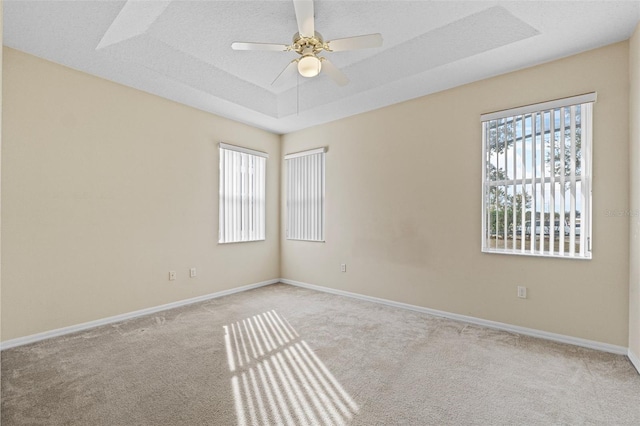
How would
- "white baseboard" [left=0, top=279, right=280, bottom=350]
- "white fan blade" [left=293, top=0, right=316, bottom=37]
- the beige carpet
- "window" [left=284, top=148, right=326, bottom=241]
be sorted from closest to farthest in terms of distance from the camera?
the beige carpet, "white fan blade" [left=293, top=0, right=316, bottom=37], "white baseboard" [left=0, top=279, right=280, bottom=350], "window" [left=284, top=148, right=326, bottom=241]

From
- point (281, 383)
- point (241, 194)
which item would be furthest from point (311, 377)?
point (241, 194)

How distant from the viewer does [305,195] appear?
17.2 ft

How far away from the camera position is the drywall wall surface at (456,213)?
2.86 metres

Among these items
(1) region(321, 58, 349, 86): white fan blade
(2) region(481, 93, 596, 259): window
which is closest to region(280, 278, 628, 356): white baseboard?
(2) region(481, 93, 596, 259): window

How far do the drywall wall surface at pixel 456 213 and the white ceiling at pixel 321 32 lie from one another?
28 cm

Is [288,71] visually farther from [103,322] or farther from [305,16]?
[103,322]

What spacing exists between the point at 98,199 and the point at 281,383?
2.71 metres

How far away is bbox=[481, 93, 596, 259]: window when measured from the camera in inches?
117

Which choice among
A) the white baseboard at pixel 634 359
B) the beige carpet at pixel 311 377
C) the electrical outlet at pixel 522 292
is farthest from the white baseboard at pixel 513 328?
the electrical outlet at pixel 522 292

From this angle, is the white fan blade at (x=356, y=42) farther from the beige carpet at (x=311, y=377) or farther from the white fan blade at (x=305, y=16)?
the beige carpet at (x=311, y=377)

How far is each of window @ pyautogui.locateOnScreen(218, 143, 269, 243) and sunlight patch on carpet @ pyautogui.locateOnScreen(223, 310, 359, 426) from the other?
6.04 feet

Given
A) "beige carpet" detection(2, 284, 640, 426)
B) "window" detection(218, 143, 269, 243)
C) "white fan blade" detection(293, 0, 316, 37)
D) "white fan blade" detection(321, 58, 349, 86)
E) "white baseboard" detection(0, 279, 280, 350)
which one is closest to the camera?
"beige carpet" detection(2, 284, 640, 426)

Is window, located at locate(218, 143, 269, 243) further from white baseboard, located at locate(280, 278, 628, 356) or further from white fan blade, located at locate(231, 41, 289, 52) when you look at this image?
white fan blade, located at locate(231, 41, 289, 52)

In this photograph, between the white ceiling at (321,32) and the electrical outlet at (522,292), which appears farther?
the electrical outlet at (522,292)
